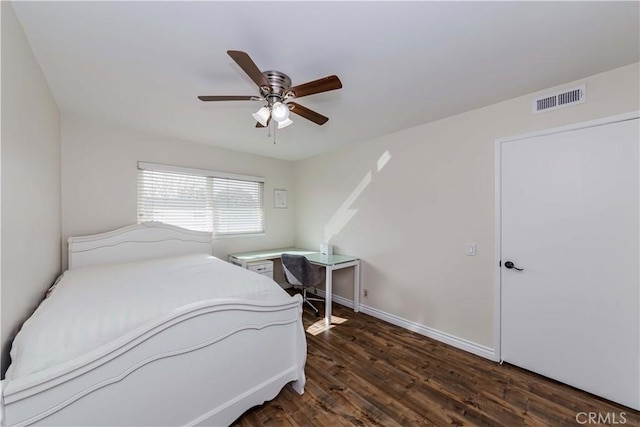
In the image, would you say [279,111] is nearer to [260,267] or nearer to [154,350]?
[154,350]

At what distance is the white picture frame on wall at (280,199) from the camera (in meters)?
4.38

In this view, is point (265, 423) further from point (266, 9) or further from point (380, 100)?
point (380, 100)

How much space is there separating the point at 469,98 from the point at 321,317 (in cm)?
292

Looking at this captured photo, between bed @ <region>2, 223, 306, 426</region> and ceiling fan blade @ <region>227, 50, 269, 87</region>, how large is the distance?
1364 millimetres

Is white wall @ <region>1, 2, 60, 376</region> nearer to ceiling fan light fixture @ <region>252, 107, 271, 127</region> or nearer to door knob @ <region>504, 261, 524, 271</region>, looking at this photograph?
ceiling fan light fixture @ <region>252, 107, 271, 127</region>

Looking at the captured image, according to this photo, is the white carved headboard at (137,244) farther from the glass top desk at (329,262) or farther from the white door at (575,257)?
the white door at (575,257)

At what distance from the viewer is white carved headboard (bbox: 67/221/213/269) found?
8.46 feet

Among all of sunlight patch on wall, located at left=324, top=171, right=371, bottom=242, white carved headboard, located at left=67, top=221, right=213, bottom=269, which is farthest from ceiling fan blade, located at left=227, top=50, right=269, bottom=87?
white carved headboard, located at left=67, top=221, right=213, bottom=269

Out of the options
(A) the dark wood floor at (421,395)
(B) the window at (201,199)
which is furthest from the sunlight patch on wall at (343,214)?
(A) the dark wood floor at (421,395)

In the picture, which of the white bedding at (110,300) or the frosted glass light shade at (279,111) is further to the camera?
the frosted glass light shade at (279,111)

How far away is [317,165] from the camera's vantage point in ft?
13.6

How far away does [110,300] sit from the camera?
1540 mm

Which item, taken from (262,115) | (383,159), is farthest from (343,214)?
(262,115)

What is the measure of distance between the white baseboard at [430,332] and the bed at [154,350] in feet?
5.20
